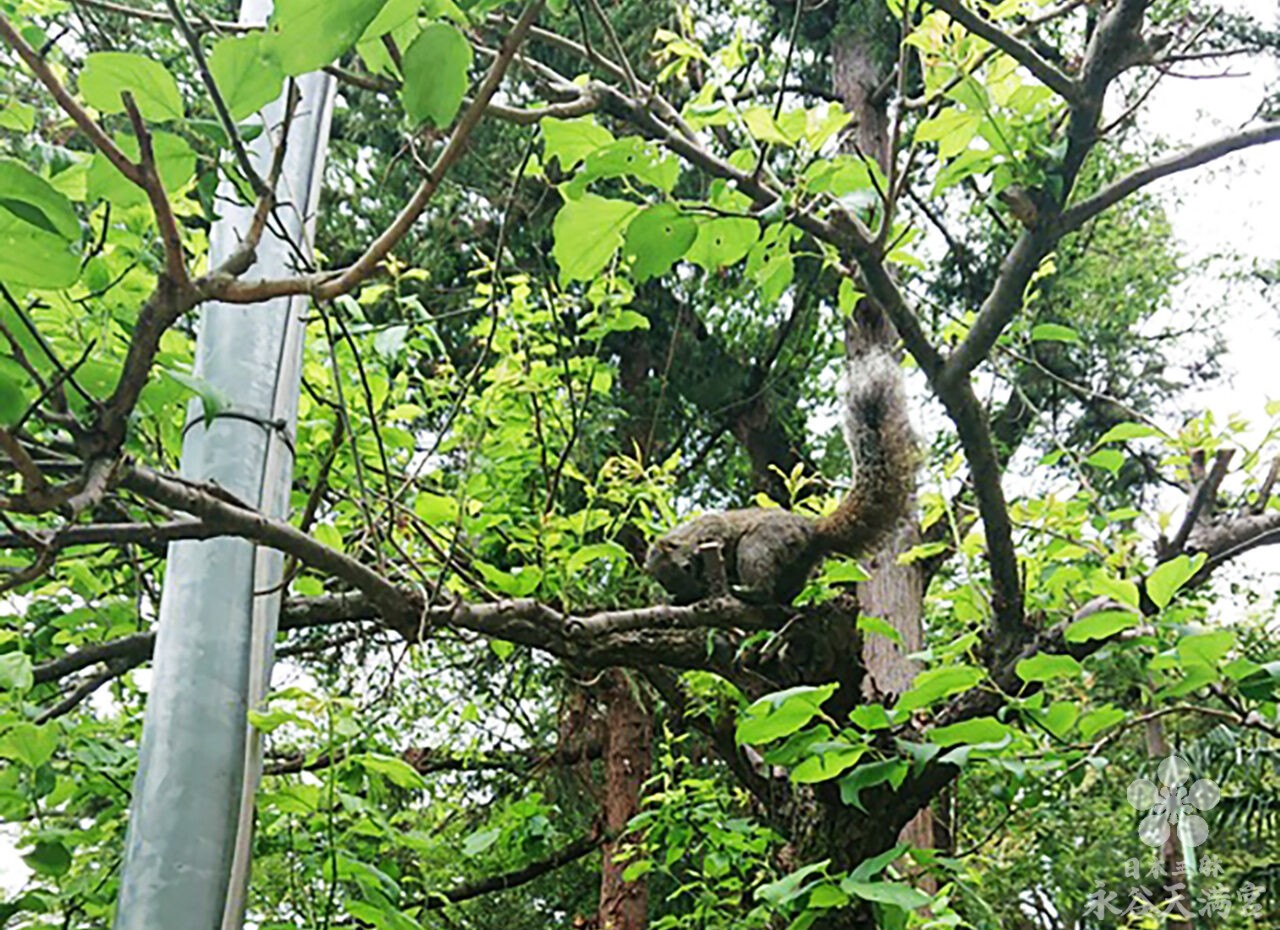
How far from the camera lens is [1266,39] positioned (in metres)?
3.31

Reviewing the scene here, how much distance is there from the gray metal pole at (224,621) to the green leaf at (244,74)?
0.19 meters

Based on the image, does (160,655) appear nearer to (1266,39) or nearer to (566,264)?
(566,264)

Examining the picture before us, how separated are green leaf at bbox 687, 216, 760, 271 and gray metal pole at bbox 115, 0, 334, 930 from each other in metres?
0.34

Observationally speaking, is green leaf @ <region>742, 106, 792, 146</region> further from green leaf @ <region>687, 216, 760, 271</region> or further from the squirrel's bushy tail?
the squirrel's bushy tail

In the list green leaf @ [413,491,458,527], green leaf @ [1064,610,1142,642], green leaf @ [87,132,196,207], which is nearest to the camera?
green leaf @ [87,132,196,207]

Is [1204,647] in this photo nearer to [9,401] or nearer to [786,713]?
[786,713]

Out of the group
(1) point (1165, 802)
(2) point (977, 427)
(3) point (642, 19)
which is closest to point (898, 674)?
(1) point (1165, 802)

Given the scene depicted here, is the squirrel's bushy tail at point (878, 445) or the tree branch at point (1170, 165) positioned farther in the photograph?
the squirrel's bushy tail at point (878, 445)

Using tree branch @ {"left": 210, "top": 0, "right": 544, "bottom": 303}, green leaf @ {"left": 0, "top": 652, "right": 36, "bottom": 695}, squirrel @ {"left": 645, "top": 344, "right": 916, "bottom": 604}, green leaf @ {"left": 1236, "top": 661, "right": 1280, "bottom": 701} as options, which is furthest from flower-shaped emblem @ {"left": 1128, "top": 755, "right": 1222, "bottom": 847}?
tree branch @ {"left": 210, "top": 0, "right": 544, "bottom": 303}

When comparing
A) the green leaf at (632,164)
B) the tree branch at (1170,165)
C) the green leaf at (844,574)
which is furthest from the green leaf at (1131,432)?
the green leaf at (632,164)

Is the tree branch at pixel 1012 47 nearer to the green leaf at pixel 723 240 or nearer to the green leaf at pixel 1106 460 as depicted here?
the green leaf at pixel 723 240

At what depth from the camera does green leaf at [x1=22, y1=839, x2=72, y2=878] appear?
1.05 metres

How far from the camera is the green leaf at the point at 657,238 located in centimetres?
89

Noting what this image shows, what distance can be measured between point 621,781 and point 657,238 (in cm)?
324
